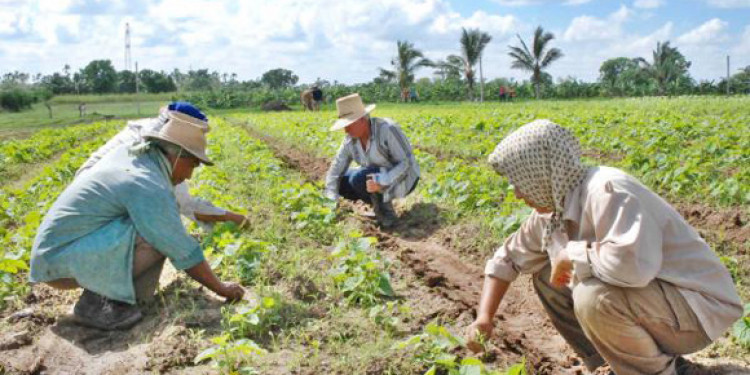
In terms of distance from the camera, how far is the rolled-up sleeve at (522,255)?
9.14 feet

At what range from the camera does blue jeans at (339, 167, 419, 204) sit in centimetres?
580

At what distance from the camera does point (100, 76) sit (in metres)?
67.1

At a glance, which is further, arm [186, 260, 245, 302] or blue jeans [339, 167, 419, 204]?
blue jeans [339, 167, 419, 204]

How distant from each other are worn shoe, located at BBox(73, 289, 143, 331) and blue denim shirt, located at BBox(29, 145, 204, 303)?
89mm

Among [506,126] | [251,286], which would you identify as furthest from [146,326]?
[506,126]

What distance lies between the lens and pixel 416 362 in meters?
2.92

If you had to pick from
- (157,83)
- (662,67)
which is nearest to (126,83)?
(157,83)

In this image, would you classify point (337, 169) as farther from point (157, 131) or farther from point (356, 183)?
point (157, 131)

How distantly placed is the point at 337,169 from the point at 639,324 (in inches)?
150

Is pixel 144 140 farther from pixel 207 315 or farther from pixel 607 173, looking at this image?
pixel 607 173

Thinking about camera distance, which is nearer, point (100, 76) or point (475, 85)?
point (475, 85)

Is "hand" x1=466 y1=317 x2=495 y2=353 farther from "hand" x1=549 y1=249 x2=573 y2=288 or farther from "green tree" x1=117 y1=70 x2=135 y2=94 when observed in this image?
"green tree" x1=117 y1=70 x2=135 y2=94

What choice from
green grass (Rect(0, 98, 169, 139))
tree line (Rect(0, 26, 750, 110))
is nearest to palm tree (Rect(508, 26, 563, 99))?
tree line (Rect(0, 26, 750, 110))

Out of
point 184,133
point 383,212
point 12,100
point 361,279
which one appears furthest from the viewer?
point 12,100
